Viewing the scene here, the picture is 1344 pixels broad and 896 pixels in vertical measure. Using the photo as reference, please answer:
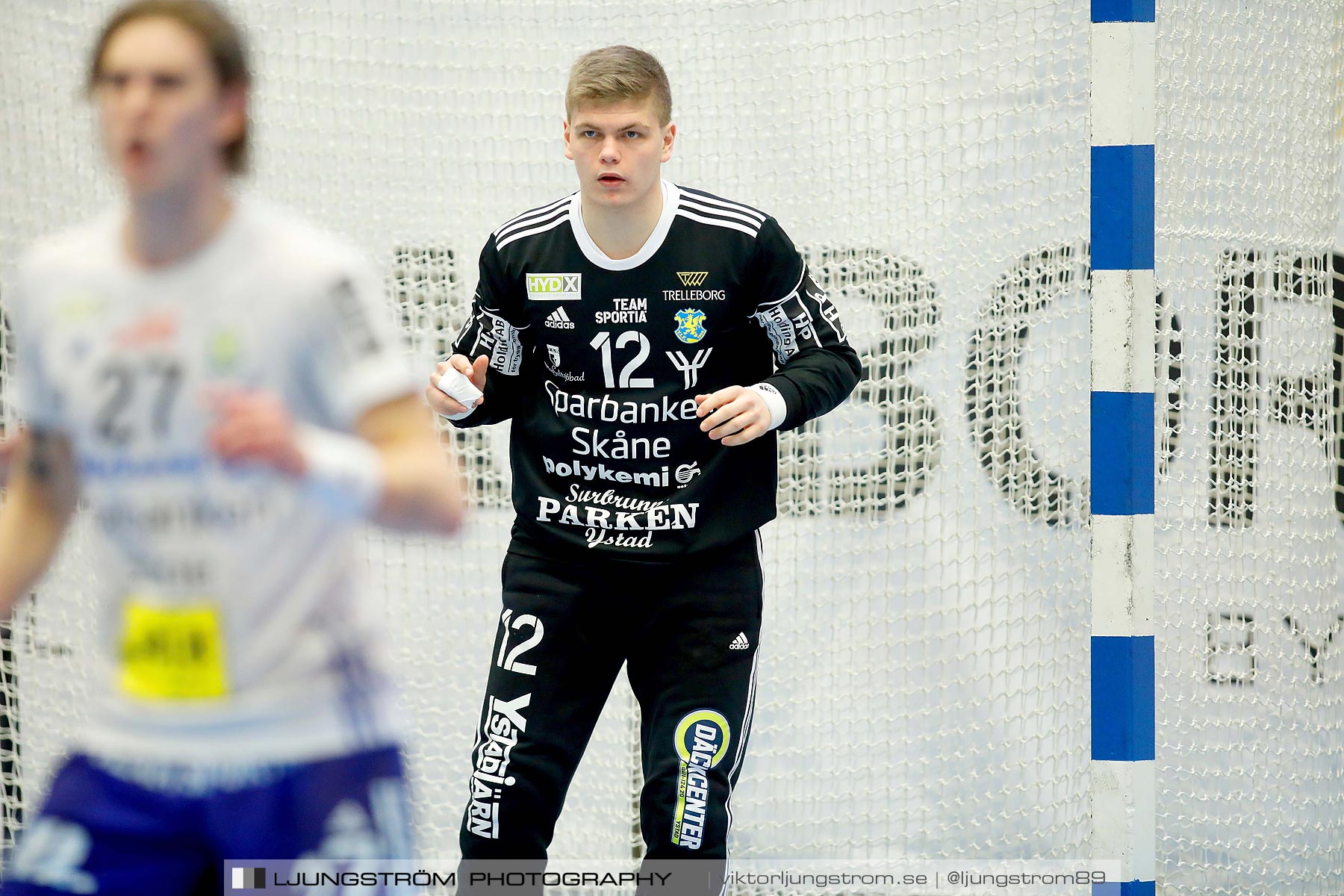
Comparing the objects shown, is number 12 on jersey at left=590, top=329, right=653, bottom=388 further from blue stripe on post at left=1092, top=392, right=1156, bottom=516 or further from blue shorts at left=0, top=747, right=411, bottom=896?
blue shorts at left=0, top=747, right=411, bottom=896

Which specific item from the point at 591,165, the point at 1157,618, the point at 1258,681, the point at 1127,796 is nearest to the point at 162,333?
the point at 591,165

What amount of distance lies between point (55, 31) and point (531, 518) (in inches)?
86.3

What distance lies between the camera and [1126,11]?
2992mm

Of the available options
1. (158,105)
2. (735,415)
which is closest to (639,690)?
(735,415)

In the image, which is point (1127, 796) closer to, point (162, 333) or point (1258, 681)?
point (1258, 681)

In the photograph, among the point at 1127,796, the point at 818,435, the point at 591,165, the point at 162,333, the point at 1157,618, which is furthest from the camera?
the point at 818,435

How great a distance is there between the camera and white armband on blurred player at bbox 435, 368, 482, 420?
2762 millimetres

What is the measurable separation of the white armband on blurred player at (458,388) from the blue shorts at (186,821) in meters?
1.17

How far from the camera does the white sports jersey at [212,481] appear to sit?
5.23 feet

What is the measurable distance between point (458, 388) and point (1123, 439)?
1463mm

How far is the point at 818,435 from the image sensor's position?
4.14 m

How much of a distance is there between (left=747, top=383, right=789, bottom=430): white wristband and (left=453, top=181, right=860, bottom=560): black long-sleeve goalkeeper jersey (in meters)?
0.08

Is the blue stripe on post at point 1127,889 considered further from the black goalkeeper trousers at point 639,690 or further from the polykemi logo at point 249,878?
the polykemi logo at point 249,878

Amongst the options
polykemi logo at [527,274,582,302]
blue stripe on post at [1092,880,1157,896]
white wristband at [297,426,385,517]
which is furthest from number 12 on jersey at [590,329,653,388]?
blue stripe on post at [1092,880,1157,896]
